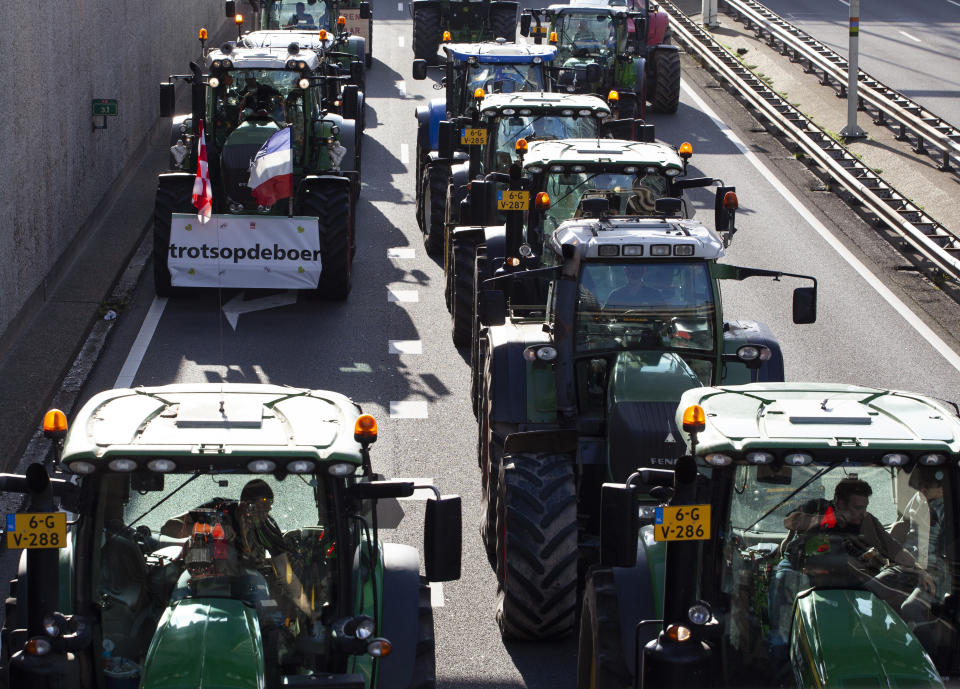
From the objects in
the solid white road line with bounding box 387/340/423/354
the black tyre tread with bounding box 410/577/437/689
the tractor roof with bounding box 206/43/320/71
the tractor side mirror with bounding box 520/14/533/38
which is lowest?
the solid white road line with bounding box 387/340/423/354

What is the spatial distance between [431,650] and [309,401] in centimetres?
140

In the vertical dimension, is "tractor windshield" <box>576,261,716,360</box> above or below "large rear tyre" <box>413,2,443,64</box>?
below

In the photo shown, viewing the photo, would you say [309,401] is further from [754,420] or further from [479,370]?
[479,370]

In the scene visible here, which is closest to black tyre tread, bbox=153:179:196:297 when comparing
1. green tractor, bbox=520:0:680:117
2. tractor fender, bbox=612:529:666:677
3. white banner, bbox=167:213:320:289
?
white banner, bbox=167:213:320:289

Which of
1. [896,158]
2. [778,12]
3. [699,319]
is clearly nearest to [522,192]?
[699,319]

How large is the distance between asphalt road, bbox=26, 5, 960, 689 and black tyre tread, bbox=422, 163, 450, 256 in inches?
12.1

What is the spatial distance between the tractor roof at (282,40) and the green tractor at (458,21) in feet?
32.6

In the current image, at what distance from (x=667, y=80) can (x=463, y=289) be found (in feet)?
48.3

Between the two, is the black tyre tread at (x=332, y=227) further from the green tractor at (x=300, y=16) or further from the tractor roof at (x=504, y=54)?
the green tractor at (x=300, y=16)

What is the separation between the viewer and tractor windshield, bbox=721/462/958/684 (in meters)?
6.45

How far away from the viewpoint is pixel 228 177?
16.7 m

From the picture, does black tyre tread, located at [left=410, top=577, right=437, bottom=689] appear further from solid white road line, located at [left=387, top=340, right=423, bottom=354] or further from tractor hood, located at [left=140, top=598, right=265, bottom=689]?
solid white road line, located at [left=387, top=340, right=423, bottom=354]

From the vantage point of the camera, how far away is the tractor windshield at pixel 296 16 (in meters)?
27.1

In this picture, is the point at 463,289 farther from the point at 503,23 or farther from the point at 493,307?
the point at 503,23
